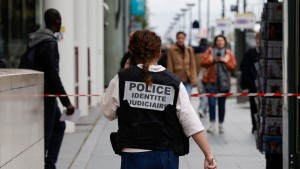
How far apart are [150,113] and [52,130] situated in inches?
161

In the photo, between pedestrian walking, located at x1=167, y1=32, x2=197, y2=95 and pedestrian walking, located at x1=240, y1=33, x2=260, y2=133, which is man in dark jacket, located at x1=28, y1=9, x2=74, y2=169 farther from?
pedestrian walking, located at x1=167, y1=32, x2=197, y2=95

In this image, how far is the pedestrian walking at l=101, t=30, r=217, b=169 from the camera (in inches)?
225

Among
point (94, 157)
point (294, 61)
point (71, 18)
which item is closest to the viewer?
point (294, 61)

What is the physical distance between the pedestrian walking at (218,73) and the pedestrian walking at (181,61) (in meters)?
0.27

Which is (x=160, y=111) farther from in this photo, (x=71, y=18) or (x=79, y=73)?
(x=79, y=73)

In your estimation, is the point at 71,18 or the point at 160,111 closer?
the point at 160,111

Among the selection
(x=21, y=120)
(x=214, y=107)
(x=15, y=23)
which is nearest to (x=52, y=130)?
(x=21, y=120)

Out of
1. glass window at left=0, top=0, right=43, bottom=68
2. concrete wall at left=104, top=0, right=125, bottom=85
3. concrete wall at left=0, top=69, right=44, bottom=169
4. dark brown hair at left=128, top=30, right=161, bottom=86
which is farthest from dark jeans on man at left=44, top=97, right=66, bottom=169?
concrete wall at left=104, top=0, right=125, bottom=85

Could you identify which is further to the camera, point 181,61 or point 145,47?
point 181,61

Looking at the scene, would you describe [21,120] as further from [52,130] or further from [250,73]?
[250,73]

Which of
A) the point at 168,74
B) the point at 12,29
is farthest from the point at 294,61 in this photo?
the point at 12,29

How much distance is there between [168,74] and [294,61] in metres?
3.20

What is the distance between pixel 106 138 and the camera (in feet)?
48.0

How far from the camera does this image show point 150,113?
18.9 feet
